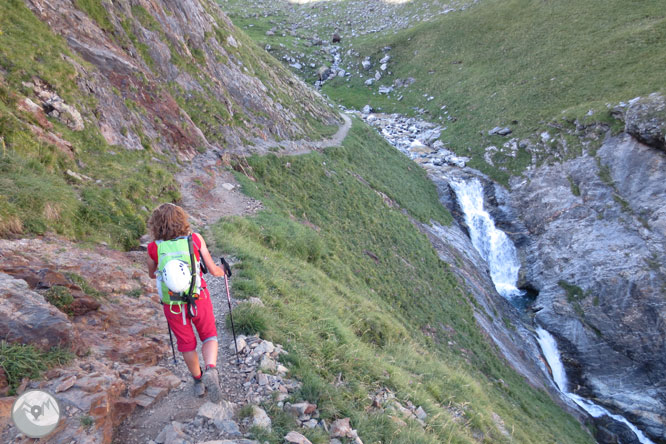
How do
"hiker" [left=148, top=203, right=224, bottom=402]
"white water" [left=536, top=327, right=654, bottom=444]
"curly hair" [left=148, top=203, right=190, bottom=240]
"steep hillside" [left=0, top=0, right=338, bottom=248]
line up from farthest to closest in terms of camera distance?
"white water" [left=536, top=327, right=654, bottom=444]
"steep hillside" [left=0, top=0, right=338, bottom=248]
"curly hair" [left=148, top=203, right=190, bottom=240]
"hiker" [left=148, top=203, right=224, bottom=402]

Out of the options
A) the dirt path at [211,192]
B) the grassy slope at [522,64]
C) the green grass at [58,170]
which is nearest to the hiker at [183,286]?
the green grass at [58,170]

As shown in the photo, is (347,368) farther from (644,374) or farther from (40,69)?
(644,374)

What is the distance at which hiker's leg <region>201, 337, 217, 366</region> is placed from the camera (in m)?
4.84

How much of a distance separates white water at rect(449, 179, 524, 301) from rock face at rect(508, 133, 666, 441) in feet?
4.67

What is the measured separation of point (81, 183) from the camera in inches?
396

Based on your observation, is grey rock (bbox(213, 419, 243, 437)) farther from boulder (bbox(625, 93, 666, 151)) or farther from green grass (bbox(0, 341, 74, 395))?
boulder (bbox(625, 93, 666, 151))

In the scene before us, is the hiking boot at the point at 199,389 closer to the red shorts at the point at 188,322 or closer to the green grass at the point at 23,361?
the red shorts at the point at 188,322

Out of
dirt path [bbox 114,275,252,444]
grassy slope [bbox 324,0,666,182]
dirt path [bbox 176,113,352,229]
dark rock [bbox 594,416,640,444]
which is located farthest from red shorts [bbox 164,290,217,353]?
grassy slope [bbox 324,0,666,182]

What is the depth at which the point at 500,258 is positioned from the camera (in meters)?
34.2

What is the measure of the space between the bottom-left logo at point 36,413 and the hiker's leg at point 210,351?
1648mm

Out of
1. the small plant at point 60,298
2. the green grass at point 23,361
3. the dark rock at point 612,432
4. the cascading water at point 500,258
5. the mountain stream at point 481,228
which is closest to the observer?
the green grass at point 23,361

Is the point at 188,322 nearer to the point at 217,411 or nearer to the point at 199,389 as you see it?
the point at 199,389

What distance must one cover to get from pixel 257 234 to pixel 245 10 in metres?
115

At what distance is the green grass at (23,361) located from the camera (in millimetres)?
3789
